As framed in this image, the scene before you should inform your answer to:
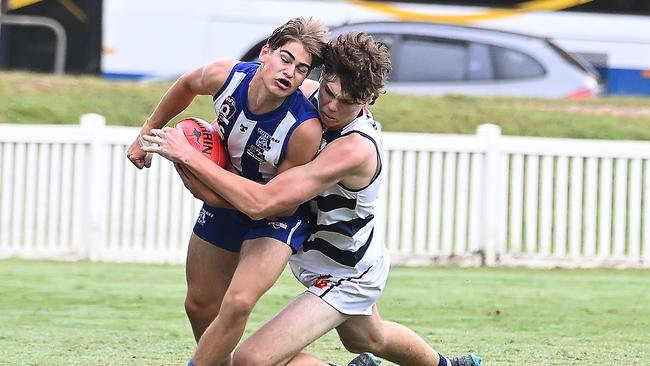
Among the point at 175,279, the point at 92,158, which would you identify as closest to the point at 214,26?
the point at 92,158

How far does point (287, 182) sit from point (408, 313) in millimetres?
3628

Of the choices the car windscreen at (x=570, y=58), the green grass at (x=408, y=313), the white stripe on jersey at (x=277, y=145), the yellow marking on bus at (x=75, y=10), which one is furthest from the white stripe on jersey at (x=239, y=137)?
the yellow marking on bus at (x=75, y=10)

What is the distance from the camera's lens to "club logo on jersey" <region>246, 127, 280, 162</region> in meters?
5.38

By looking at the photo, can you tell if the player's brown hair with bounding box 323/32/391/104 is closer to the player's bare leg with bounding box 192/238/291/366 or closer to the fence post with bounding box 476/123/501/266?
the player's bare leg with bounding box 192/238/291/366

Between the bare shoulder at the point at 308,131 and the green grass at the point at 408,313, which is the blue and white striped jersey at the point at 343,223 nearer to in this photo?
the bare shoulder at the point at 308,131

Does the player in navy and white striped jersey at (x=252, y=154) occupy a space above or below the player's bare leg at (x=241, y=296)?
above

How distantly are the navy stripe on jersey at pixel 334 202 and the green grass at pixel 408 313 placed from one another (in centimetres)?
156

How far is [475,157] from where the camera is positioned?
12031 mm

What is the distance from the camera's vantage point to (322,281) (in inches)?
219

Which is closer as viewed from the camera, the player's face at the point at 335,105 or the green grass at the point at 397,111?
the player's face at the point at 335,105

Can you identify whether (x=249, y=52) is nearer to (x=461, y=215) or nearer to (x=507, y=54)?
(x=507, y=54)

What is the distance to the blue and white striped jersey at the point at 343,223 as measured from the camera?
5.51m

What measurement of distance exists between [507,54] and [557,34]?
2.00m

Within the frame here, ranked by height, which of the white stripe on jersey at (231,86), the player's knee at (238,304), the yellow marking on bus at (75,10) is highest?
the yellow marking on bus at (75,10)
